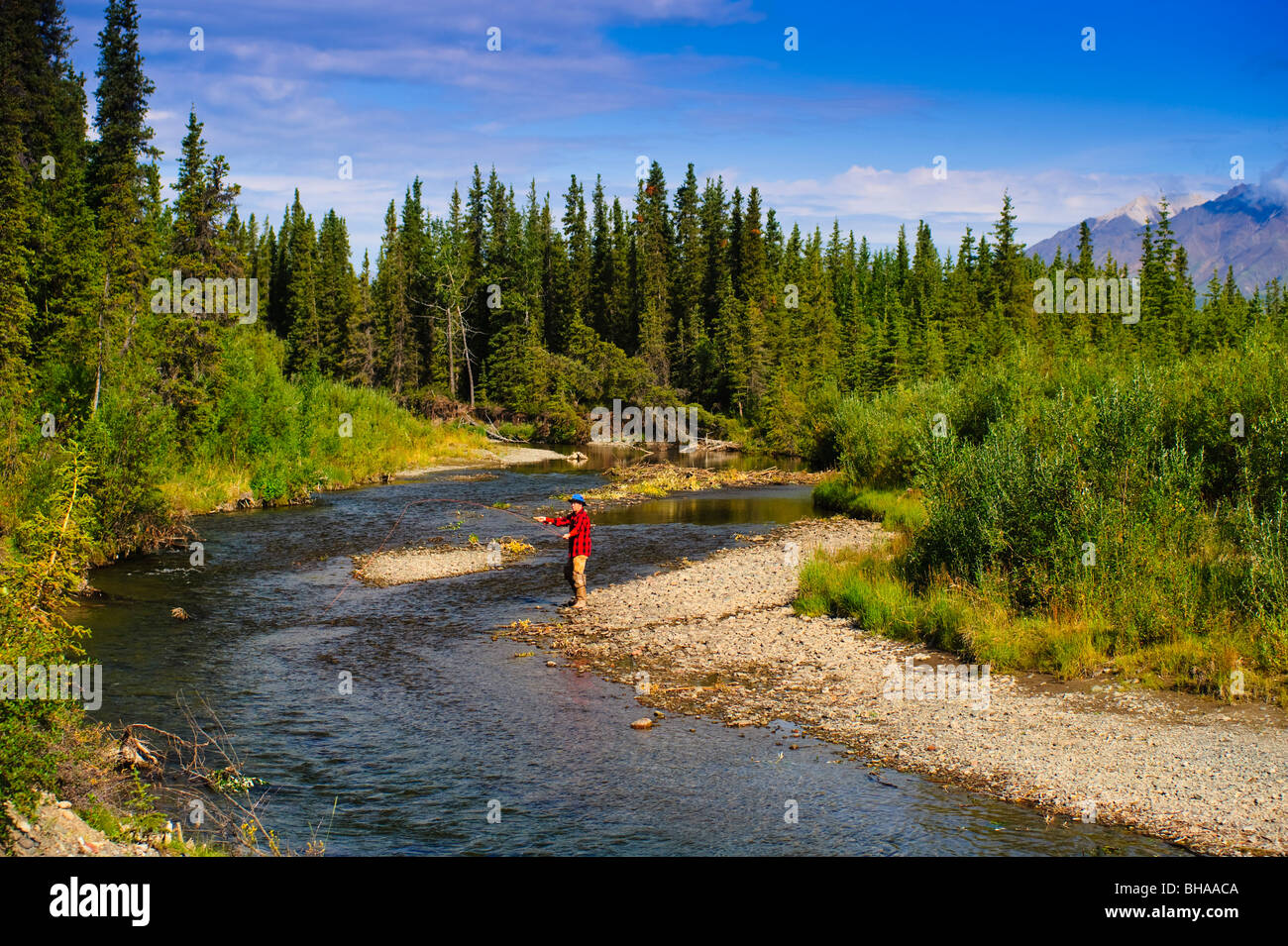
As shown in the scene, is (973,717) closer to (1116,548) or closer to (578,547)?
(1116,548)

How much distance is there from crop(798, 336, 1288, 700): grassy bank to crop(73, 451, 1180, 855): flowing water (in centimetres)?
506

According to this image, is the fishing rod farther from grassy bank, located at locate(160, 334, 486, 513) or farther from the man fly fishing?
the man fly fishing

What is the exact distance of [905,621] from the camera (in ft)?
57.7

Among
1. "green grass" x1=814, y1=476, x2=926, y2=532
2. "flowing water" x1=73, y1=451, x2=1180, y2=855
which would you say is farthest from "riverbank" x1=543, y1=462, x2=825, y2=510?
"flowing water" x1=73, y1=451, x2=1180, y2=855

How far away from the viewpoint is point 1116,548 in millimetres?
16219

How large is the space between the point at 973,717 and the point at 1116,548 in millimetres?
5073

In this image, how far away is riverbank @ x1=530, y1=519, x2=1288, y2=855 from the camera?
10414 millimetres

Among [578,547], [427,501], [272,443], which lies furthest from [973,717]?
[272,443]

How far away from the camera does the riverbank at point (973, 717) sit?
10414 millimetres

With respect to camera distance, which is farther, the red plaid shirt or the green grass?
the green grass

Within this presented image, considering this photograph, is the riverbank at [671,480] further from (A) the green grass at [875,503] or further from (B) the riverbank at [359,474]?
(B) the riverbank at [359,474]

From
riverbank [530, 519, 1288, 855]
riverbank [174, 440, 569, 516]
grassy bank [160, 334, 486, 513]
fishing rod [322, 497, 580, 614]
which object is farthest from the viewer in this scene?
grassy bank [160, 334, 486, 513]
